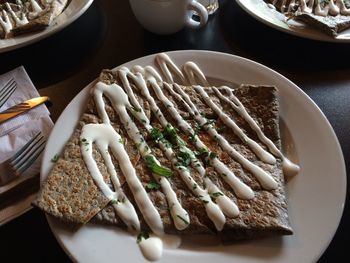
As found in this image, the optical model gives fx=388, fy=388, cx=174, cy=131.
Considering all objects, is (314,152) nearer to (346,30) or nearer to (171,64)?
(171,64)

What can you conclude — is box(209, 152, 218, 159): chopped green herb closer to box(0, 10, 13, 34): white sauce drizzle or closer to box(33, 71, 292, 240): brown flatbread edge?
box(33, 71, 292, 240): brown flatbread edge

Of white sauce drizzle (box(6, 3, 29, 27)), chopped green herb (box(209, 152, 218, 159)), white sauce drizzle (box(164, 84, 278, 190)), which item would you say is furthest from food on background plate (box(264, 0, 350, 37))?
white sauce drizzle (box(6, 3, 29, 27))

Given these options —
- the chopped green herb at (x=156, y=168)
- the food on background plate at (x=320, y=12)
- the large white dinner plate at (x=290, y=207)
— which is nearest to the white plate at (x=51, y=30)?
the large white dinner plate at (x=290, y=207)

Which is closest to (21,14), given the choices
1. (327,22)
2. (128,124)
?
(128,124)

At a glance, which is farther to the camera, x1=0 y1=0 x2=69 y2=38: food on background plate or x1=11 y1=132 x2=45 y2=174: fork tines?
x1=0 y1=0 x2=69 y2=38: food on background plate

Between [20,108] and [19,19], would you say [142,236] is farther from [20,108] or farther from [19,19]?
[19,19]

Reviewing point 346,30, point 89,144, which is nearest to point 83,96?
point 89,144
